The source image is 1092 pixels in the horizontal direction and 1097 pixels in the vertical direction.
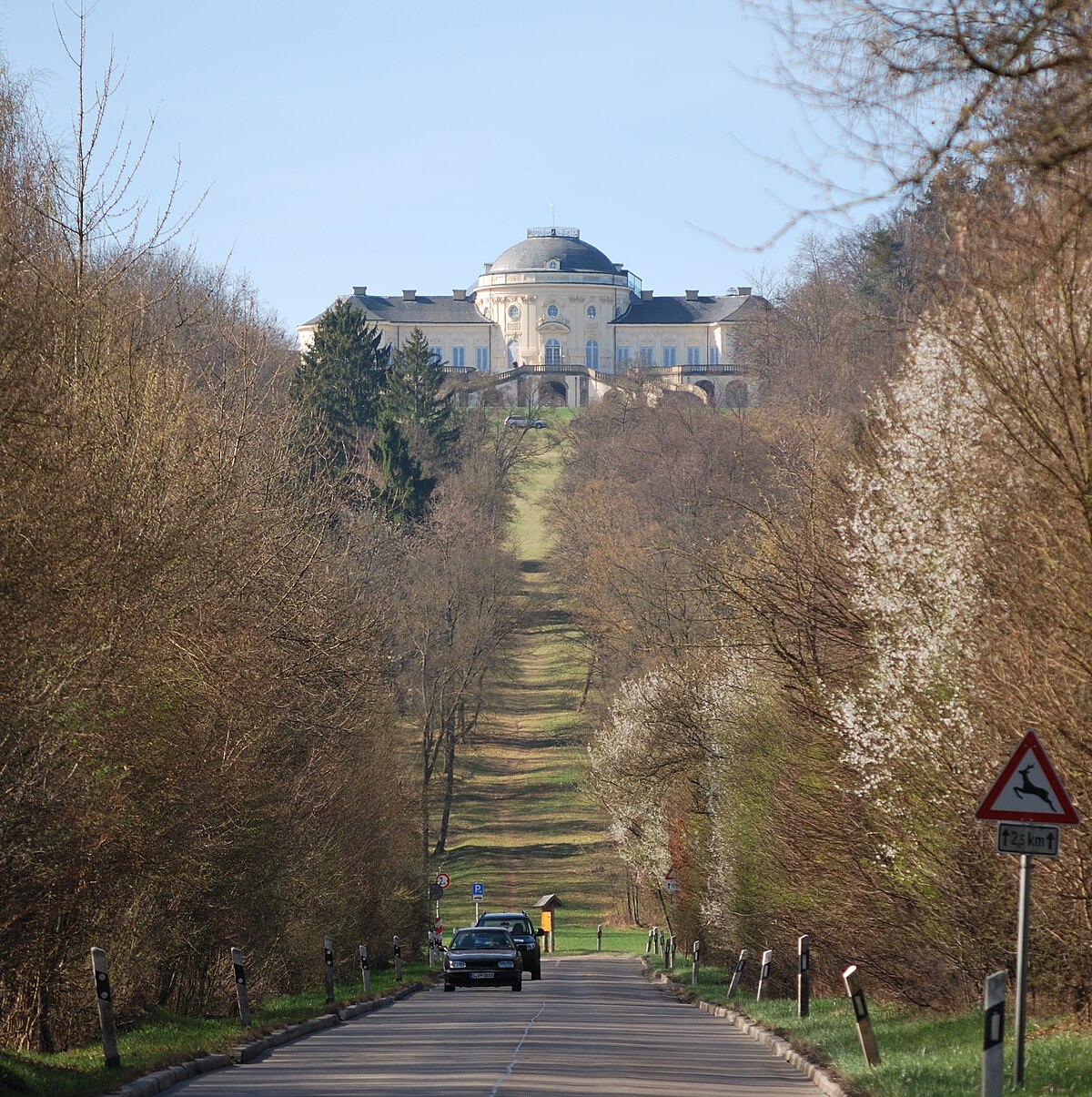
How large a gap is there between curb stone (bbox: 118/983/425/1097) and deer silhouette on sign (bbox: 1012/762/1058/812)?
696 cm

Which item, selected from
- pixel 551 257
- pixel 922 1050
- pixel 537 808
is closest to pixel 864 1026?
pixel 922 1050

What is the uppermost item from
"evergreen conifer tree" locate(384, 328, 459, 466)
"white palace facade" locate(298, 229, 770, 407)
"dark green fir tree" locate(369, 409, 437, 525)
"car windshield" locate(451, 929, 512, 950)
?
"white palace facade" locate(298, 229, 770, 407)

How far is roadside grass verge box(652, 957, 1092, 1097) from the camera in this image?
41.9ft

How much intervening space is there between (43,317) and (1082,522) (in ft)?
27.7

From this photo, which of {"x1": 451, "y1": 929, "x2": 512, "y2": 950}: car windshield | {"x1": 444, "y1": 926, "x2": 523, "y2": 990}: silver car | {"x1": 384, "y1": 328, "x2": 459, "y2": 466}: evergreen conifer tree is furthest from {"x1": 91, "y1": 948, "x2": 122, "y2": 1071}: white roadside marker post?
{"x1": 384, "y1": 328, "x2": 459, "y2": 466}: evergreen conifer tree

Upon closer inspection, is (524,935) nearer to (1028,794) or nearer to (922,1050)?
(922,1050)

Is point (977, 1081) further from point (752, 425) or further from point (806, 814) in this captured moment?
point (752, 425)

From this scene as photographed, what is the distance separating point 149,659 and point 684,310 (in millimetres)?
158222

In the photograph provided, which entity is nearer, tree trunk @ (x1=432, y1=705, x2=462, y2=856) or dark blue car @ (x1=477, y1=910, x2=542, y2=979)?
dark blue car @ (x1=477, y1=910, x2=542, y2=979)

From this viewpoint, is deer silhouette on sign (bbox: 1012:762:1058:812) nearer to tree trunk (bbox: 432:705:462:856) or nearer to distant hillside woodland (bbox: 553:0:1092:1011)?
distant hillside woodland (bbox: 553:0:1092:1011)

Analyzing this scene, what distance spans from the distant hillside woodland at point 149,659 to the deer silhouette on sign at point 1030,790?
6987mm

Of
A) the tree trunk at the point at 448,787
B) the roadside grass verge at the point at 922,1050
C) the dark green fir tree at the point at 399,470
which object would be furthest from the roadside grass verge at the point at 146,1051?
the dark green fir tree at the point at 399,470

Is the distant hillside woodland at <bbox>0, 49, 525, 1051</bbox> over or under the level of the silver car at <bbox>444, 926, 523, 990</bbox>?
over

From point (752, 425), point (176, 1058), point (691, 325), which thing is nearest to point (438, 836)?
point (752, 425)
